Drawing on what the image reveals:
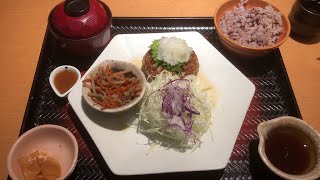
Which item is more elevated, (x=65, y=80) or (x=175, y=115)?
(x=175, y=115)

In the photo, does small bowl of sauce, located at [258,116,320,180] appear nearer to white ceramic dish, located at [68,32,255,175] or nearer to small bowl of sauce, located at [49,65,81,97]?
white ceramic dish, located at [68,32,255,175]

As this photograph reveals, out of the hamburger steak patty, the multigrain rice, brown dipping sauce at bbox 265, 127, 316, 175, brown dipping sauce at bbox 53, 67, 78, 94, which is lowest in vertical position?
brown dipping sauce at bbox 53, 67, 78, 94

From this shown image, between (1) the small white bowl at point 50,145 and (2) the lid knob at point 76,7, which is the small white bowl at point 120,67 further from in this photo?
(2) the lid knob at point 76,7

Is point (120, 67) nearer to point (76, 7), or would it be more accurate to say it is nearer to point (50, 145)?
point (76, 7)

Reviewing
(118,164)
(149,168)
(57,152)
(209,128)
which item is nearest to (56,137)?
(57,152)

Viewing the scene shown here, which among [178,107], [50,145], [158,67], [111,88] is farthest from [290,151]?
[50,145]

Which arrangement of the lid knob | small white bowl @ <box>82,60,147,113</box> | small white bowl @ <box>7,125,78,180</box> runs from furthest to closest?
the lid knob, small white bowl @ <box>82,60,147,113</box>, small white bowl @ <box>7,125,78,180</box>

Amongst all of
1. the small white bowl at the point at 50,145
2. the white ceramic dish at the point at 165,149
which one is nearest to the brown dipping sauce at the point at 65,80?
the white ceramic dish at the point at 165,149

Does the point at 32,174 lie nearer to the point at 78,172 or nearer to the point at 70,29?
the point at 78,172

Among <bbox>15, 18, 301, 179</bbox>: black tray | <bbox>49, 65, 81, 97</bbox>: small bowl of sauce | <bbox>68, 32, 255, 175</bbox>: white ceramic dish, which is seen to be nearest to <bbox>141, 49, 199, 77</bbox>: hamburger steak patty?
<bbox>68, 32, 255, 175</bbox>: white ceramic dish
